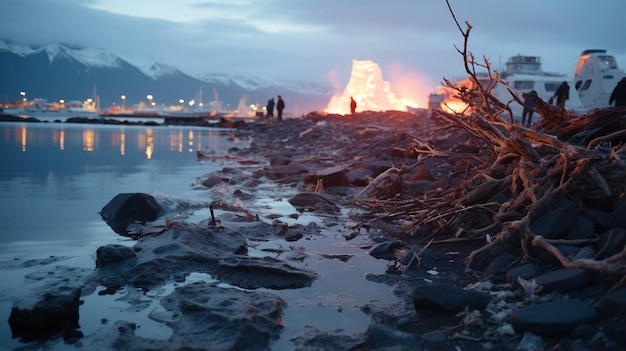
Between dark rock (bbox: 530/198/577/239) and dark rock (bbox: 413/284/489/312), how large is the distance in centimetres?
96

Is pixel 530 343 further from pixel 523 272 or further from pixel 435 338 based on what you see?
pixel 523 272

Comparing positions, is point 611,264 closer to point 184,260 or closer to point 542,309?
point 542,309

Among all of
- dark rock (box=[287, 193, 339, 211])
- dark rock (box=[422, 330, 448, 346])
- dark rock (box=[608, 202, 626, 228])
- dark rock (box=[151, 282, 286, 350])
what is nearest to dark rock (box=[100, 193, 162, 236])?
dark rock (box=[287, 193, 339, 211])

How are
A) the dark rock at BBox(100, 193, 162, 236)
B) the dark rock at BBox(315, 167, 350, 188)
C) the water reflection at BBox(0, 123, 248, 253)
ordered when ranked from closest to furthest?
the water reflection at BBox(0, 123, 248, 253)
the dark rock at BBox(100, 193, 162, 236)
the dark rock at BBox(315, 167, 350, 188)

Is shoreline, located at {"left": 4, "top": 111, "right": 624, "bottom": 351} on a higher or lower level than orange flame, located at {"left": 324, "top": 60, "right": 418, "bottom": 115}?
lower

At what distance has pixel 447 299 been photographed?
9.35ft

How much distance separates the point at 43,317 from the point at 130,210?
10.3 ft

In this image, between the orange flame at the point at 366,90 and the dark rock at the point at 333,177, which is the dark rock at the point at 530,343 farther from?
the orange flame at the point at 366,90

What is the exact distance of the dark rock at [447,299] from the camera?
283cm

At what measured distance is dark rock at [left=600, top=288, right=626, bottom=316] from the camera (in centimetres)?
241

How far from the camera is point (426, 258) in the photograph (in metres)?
3.96

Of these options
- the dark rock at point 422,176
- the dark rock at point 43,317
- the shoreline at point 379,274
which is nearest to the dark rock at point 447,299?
the shoreline at point 379,274

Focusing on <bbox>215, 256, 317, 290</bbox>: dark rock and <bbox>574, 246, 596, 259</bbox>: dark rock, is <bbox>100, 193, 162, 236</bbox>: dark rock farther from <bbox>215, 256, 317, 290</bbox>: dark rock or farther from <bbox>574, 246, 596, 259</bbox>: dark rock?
<bbox>574, 246, 596, 259</bbox>: dark rock

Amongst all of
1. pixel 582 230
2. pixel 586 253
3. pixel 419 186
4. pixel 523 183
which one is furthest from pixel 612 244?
pixel 419 186
